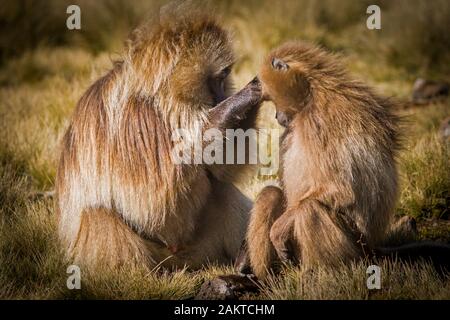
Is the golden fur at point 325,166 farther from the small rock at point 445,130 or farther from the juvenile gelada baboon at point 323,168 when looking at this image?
the small rock at point 445,130

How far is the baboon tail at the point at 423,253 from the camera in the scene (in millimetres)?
5418

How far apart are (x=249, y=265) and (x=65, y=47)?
970 cm

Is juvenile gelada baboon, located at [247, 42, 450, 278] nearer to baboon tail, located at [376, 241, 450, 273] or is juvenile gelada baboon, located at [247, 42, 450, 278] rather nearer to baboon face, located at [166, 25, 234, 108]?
baboon tail, located at [376, 241, 450, 273]

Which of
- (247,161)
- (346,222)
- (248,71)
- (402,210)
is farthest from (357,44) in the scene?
(346,222)

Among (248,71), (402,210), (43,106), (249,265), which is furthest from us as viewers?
(248,71)

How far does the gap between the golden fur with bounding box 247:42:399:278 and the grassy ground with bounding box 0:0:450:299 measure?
18 centimetres

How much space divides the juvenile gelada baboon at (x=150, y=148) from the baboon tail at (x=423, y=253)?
1.38 metres

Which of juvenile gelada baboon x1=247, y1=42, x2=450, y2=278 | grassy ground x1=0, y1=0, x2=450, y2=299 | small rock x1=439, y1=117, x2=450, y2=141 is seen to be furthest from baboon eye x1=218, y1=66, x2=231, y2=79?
small rock x1=439, y1=117, x2=450, y2=141

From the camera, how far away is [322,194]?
4898 mm

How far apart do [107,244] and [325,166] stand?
1674 mm

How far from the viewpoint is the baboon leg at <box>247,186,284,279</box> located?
5.11 m

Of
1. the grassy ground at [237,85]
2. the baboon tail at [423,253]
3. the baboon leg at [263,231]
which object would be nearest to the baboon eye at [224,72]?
the grassy ground at [237,85]
